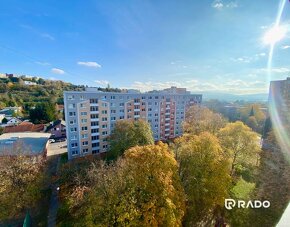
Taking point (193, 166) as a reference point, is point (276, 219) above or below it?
below

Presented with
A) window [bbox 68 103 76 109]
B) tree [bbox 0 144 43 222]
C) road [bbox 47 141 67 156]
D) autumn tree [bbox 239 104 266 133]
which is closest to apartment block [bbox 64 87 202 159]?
window [bbox 68 103 76 109]

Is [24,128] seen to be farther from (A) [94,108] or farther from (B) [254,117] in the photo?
(B) [254,117]

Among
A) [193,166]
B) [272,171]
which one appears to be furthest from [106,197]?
[272,171]

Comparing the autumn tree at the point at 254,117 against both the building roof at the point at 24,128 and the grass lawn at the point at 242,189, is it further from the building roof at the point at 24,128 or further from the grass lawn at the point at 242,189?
the building roof at the point at 24,128

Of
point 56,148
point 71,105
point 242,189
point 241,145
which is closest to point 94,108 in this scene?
point 71,105

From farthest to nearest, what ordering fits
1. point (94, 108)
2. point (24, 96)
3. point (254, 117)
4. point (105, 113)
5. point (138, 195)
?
point (24, 96), point (254, 117), point (105, 113), point (94, 108), point (138, 195)

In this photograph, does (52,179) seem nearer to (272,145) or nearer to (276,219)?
(276,219)

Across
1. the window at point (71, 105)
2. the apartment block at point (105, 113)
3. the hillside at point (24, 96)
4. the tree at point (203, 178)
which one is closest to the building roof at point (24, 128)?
the apartment block at point (105, 113)
